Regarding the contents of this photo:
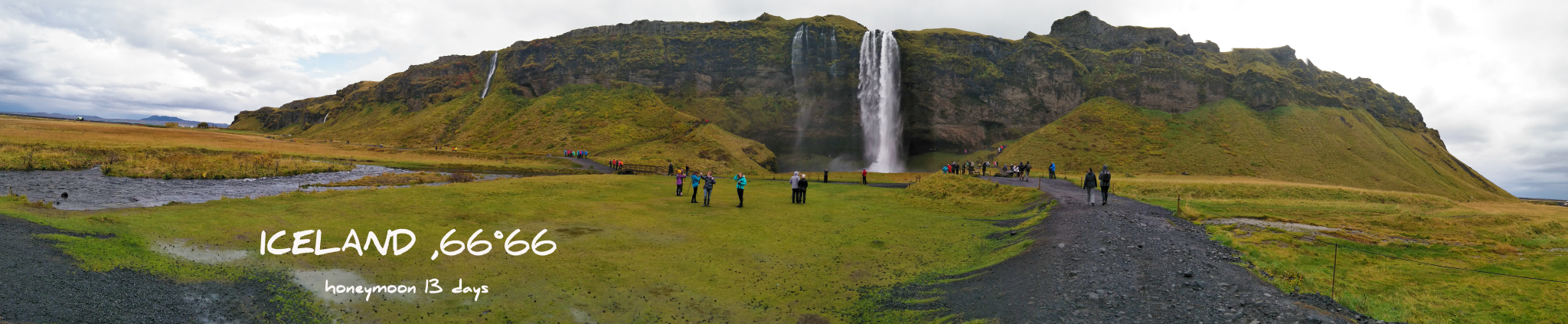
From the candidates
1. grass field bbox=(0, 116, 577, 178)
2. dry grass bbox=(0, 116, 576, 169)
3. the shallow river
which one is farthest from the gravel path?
dry grass bbox=(0, 116, 576, 169)

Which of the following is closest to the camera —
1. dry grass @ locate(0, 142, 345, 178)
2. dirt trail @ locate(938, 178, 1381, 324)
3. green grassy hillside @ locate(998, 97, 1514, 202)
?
dirt trail @ locate(938, 178, 1381, 324)

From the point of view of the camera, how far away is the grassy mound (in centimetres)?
3050

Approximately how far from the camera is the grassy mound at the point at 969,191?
100 ft

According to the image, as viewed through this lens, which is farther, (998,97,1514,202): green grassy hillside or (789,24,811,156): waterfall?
(789,24,811,156): waterfall

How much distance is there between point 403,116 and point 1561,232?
452ft

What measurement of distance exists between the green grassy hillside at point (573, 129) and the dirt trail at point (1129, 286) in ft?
157

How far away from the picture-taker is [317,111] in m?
151

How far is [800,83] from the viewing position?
9400cm

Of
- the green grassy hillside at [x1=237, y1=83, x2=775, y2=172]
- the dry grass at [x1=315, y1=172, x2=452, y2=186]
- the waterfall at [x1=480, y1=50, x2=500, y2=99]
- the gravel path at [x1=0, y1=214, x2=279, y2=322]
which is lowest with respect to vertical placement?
the gravel path at [x1=0, y1=214, x2=279, y2=322]

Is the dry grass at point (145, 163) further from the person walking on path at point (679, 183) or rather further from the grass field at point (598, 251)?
the person walking on path at point (679, 183)

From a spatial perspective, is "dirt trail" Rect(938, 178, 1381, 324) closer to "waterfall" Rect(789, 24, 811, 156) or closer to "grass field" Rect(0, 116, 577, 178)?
"grass field" Rect(0, 116, 577, 178)

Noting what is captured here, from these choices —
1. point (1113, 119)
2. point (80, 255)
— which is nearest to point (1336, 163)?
point (1113, 119)

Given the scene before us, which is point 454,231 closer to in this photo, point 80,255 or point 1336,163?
point 80,255

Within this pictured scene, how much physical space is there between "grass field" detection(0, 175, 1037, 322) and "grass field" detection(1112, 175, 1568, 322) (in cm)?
615
